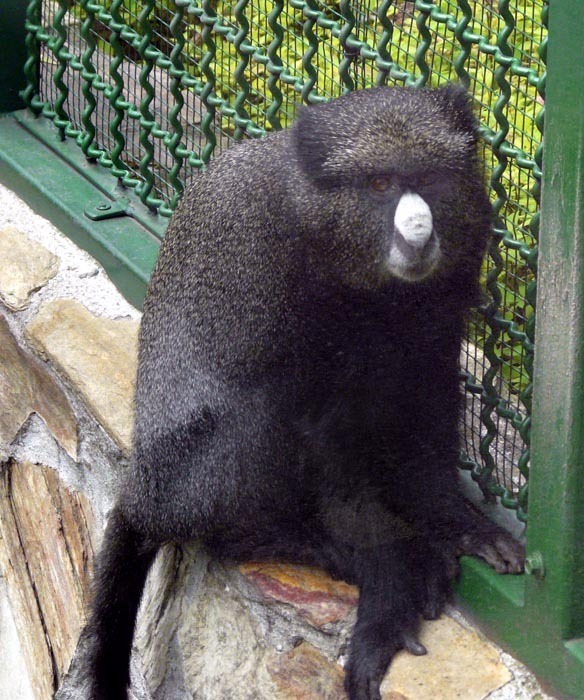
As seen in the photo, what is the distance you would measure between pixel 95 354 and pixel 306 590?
103cm

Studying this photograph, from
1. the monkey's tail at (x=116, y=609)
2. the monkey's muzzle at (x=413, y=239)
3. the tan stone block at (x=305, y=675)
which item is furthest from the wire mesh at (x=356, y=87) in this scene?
the monkey's tail at (x=116, y=609)

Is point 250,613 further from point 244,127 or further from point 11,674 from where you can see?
point 11,674

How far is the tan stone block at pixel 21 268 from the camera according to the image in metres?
3.44

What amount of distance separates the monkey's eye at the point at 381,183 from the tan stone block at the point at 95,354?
3.45 ft

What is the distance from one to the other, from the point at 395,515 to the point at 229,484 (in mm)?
399

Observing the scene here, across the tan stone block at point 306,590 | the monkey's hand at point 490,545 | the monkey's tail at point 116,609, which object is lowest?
the monkey's tail at point 116,609

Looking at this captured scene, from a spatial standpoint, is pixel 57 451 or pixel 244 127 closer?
pixel 244 127

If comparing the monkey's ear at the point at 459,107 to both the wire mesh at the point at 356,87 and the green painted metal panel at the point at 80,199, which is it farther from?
the green painted metal panel at the point at 80,199

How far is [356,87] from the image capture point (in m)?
2.89

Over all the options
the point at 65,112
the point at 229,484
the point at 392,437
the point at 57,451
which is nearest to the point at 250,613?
the point at 229,484

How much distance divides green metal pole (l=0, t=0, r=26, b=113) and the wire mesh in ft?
0.13

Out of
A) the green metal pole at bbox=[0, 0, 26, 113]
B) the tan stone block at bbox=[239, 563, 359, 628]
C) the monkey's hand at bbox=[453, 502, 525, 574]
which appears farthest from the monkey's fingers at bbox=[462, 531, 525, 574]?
the green metal pole at bbox=[0, 0, 26, 113]

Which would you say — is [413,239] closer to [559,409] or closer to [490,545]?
[559,409]

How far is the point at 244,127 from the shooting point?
10.1 feet
